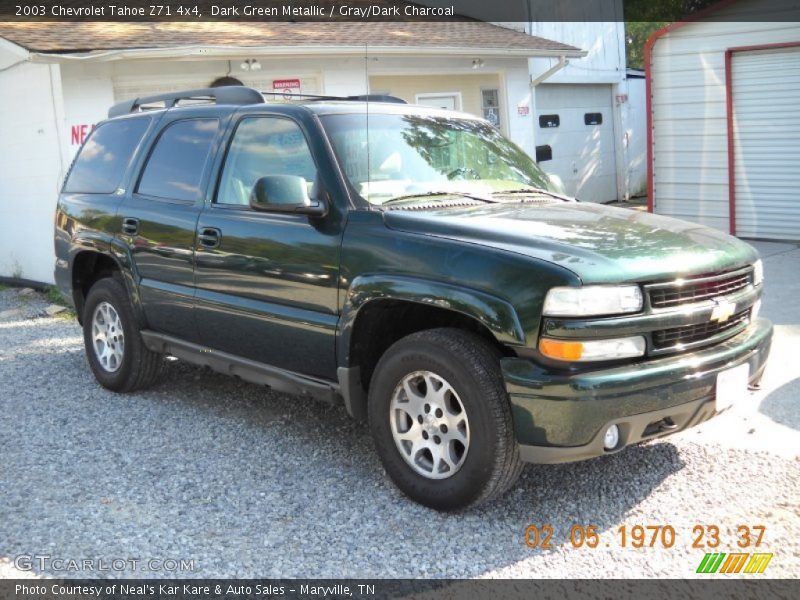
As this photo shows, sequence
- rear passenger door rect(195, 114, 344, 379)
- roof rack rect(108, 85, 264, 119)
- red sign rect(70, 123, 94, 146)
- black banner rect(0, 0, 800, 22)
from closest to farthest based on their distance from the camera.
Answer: rear passenger door rect(195, 114, 344, 379)
roof rack rect(108, 85, 264, 119)
red sign rect(70, 123, 94, 146)
black banner rect(0, 0, 800, 22)

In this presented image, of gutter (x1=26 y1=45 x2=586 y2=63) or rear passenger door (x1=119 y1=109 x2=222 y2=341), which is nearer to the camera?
rear passenger door (x1=119 y1=109 x2=222 y2=341)

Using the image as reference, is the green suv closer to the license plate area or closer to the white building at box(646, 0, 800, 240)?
the license plate area

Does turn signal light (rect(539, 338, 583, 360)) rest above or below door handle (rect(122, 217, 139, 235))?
below

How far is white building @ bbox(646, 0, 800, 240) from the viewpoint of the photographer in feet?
39.3

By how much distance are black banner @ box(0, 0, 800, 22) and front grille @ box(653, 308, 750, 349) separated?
9039 millimetres

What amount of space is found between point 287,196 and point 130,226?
73.2 inches

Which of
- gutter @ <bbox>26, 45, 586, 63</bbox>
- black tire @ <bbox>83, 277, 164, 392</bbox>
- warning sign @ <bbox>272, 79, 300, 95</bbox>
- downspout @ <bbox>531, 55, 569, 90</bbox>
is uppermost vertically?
gutter @ <bbox>26, 45, 586, 63</bbox>

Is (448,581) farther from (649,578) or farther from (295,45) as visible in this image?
(295,45)

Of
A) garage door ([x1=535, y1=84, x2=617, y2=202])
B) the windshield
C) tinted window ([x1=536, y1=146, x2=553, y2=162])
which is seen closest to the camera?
the windshield

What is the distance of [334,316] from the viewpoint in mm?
4430

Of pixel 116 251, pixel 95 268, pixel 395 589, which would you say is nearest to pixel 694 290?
pixel 395 589

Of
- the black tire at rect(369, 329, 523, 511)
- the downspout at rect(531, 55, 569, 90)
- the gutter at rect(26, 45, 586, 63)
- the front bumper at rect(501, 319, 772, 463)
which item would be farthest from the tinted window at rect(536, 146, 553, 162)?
the front bumper at rect(501, 319, 772, 463)

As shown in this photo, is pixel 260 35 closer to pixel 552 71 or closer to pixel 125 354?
pixel 552 71

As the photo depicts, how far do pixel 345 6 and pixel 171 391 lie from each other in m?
9.95
